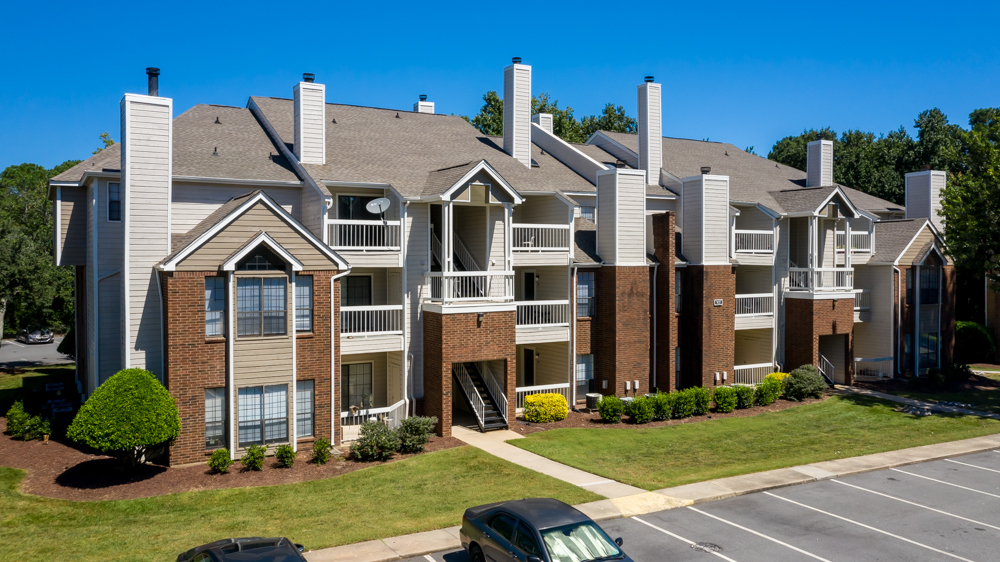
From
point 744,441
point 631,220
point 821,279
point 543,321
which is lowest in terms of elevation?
point 744,441

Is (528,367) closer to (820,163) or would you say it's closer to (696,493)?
(696,493)

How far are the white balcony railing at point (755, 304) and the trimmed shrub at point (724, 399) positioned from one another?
16.7 ft

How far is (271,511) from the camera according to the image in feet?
55.9

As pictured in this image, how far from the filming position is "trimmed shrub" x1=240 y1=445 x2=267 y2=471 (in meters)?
20.1

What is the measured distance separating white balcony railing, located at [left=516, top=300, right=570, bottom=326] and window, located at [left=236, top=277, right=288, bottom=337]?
31.5 ft

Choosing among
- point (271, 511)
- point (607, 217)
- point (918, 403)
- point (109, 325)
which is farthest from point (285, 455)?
point (918, 403)

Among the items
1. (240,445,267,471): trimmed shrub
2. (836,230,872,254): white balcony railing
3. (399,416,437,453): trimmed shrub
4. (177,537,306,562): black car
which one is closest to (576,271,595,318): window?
(399,416,437,453): trimmed shrub

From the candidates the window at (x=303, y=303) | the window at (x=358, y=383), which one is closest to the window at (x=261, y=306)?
the window at (x=303, y=303)

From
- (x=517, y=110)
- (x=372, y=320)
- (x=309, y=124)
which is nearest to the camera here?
(x=372, y=320)

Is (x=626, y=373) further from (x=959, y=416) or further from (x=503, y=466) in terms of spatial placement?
(x=959, y=416)

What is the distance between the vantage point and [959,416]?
2902 cm

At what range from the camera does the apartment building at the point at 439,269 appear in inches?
838

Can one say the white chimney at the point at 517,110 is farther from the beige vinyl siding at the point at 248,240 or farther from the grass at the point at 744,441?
the grass at the point at 744,441

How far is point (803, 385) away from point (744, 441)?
783cm
